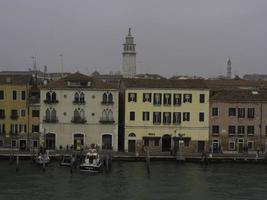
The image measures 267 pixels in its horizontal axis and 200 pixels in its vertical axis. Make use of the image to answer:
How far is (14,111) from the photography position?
50156mm

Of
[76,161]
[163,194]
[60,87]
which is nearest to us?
[163,194]

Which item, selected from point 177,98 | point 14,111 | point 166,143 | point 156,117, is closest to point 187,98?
point 177,98

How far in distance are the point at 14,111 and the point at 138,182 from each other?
51.1 feet

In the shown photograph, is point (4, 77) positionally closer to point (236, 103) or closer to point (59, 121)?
point (59, 121)

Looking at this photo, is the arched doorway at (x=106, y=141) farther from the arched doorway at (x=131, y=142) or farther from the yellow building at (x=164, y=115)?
the arched doorway at (x=131, y=142)

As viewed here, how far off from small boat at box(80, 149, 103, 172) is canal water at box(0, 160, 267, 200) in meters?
0.83

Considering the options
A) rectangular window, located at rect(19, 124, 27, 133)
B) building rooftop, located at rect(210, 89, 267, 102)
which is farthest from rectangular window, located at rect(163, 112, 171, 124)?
rectangular window, located at rect(19, 124, 27, 133)

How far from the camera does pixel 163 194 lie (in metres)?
34.1

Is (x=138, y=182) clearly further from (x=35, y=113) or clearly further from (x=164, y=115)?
(x=35, y=113)

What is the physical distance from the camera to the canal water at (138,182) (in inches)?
1334

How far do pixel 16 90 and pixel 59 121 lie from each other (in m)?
3.88

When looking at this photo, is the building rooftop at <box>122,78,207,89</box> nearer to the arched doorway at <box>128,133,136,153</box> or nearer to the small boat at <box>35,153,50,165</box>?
the arched doorway at <box>128,133,136,153</box>

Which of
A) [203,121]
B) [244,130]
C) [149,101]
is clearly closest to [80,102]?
[149,101]

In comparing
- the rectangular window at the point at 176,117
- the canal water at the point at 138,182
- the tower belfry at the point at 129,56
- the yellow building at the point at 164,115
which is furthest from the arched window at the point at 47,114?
the tower belfry at the point at 129,56
